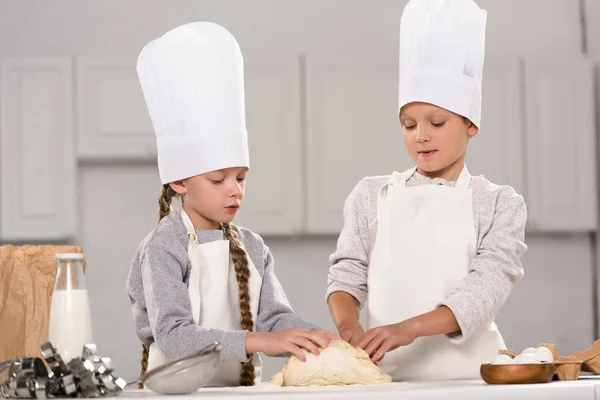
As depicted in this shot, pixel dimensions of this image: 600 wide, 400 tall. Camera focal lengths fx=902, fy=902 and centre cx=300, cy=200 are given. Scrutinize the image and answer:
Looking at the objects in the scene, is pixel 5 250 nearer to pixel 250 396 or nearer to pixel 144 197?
pixel 250 396

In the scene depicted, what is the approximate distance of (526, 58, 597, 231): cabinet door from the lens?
362 cm

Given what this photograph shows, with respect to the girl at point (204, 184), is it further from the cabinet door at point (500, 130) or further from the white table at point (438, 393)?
the cabinet door at point (500, 130)

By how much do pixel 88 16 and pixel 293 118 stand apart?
0.97 meters

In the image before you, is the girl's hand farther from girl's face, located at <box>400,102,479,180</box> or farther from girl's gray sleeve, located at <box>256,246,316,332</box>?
girl's face, located at <box>400,102,479,180</box>

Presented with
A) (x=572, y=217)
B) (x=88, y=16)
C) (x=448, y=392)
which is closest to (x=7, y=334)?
(x=448, y=392)

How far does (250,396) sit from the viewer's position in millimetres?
1193

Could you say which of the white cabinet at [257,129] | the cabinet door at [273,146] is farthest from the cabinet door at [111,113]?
the cabinet door at [273,146]

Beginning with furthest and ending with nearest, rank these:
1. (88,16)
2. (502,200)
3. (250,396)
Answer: (88,16), (502,200), (250,396)

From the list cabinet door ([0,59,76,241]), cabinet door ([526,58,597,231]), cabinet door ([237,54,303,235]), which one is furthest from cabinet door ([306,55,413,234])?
cabinet door ([0,59,76,241])

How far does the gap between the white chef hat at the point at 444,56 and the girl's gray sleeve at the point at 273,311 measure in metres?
0.47

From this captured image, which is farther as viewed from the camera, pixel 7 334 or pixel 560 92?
pixel 560 92

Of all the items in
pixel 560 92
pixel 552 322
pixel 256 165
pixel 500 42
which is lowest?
pixel 552 322

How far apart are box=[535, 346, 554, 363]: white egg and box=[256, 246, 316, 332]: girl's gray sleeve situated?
17.5 inches

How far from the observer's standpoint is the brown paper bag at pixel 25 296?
188 cm
